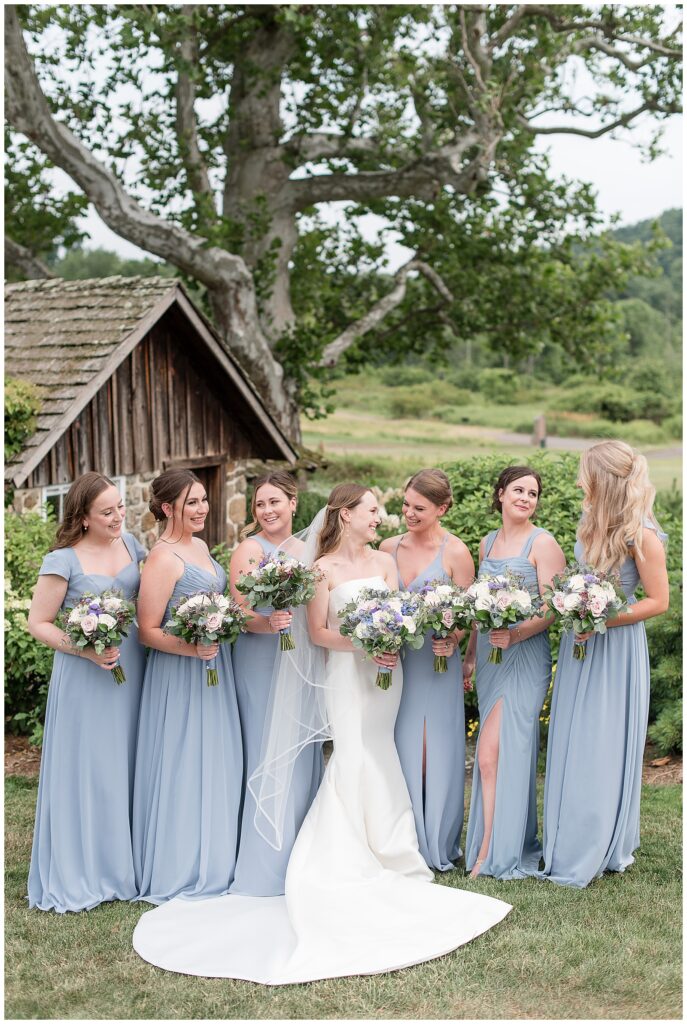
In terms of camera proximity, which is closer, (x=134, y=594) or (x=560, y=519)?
(x=134, y=594)

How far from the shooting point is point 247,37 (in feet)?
64.5

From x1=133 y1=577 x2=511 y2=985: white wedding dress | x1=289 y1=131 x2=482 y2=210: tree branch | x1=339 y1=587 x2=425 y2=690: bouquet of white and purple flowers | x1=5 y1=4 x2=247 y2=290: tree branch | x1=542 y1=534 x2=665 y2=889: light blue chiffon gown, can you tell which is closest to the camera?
x1=133 y1=577 x2=511 y2=985: white wedding dress

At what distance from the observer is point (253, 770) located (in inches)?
221

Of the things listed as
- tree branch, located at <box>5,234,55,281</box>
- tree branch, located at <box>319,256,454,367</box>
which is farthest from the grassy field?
tree branch, located at <box>5,234,55,281</box>

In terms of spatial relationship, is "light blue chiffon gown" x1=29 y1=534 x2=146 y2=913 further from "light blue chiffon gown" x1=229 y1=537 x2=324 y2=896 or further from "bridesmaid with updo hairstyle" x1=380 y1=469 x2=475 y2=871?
"bridesmaid with updo hairstyle" x1=380 y1=469 x2=475 y2=871

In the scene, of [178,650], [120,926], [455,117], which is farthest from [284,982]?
[455,117]

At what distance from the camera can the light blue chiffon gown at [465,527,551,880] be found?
18.7 feet

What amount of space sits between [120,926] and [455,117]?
56.7 feet

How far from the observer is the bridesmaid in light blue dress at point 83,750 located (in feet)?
17.8

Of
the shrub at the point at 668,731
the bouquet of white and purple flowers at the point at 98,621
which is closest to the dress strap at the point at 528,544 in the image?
the bouquet of white and purple flowers at the point at 98,621

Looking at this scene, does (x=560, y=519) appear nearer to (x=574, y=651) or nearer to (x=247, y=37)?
(x=574, y=651)

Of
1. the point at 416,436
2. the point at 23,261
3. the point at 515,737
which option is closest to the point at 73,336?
the point at 515,737

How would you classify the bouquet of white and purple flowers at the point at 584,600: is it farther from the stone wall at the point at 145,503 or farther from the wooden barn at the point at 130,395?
the wooden barn at the point at 130,395

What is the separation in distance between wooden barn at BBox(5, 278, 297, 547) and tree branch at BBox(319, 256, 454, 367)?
230 inches
